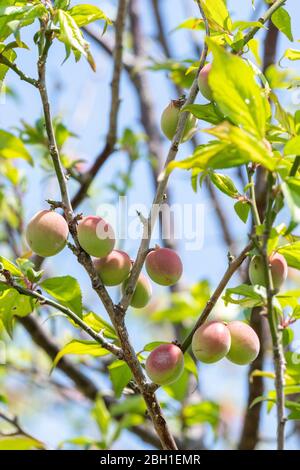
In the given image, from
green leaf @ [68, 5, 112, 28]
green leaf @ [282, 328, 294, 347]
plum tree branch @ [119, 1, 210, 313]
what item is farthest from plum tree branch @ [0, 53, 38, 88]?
green leaf @ [282, 328, 294, 347]

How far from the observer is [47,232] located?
1.13 m

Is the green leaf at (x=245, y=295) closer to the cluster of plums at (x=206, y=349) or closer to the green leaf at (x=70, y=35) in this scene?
the cluster of plums at (x=206, y=349)

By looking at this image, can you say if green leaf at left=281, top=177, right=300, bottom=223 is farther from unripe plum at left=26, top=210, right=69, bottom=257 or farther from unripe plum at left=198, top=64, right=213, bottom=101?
unripe plum at left=26, top=210, right=69, bottom=257

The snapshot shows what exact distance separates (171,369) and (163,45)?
6.85 feet

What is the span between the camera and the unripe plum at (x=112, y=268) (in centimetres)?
115

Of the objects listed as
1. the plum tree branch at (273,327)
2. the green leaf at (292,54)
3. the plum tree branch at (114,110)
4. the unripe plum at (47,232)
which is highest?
the plum tree branch at (114,110)

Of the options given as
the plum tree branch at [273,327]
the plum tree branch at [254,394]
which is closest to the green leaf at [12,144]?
the plum tree branch at [273,327]

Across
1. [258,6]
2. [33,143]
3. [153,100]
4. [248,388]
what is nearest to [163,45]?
[153,100]

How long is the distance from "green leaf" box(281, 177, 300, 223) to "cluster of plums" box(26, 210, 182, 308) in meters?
0.33

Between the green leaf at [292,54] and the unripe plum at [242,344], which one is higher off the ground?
the green leaf at [292,54]

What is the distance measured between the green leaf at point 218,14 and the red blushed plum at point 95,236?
0.38 meters

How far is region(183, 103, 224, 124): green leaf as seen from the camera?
3.71 ft

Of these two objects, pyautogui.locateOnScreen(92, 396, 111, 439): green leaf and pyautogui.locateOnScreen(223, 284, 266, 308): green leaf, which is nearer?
pyautogui.locateOnScreen(223, 284, 266, 308): green leaf
